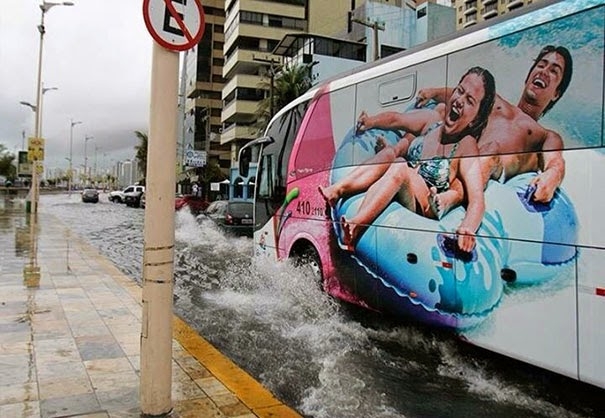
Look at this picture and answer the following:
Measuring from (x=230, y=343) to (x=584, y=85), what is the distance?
4270 mm

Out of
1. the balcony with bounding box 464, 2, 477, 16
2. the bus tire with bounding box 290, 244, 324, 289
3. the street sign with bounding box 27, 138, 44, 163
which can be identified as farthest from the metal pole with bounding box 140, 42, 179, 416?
the balcony with bounding box 464, 2, 477, 16

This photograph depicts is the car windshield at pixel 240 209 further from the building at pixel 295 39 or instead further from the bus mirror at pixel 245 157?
the building at pixel 295 39

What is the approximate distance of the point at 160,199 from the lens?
3.58m

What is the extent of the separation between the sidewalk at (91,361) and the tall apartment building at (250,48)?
44958 mm

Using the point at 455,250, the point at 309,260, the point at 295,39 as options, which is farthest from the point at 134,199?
the point at 455,250

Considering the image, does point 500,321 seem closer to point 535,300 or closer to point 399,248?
point 535,300

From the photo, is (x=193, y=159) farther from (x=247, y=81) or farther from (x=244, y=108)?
(x=247, y=81)

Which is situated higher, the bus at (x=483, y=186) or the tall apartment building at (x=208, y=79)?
the tall apartment building at (x=208, y=79)

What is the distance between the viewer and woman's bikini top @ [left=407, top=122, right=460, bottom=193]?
509 centimetres

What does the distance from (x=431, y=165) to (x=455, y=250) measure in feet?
2.85

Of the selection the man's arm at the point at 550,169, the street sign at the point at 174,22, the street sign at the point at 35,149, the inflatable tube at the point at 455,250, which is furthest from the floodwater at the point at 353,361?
the street sign at the point at 35,149

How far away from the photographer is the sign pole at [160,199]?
3.58 meters

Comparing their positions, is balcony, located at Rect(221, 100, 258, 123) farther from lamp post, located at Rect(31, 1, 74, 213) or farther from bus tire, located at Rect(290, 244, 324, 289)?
bus tire, located at Rect(290, 244, 324, 289)

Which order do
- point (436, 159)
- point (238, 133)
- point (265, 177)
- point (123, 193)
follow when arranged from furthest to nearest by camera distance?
point (123, 193)
point (238, 133)
point (265, 177)
point (436, 159)
